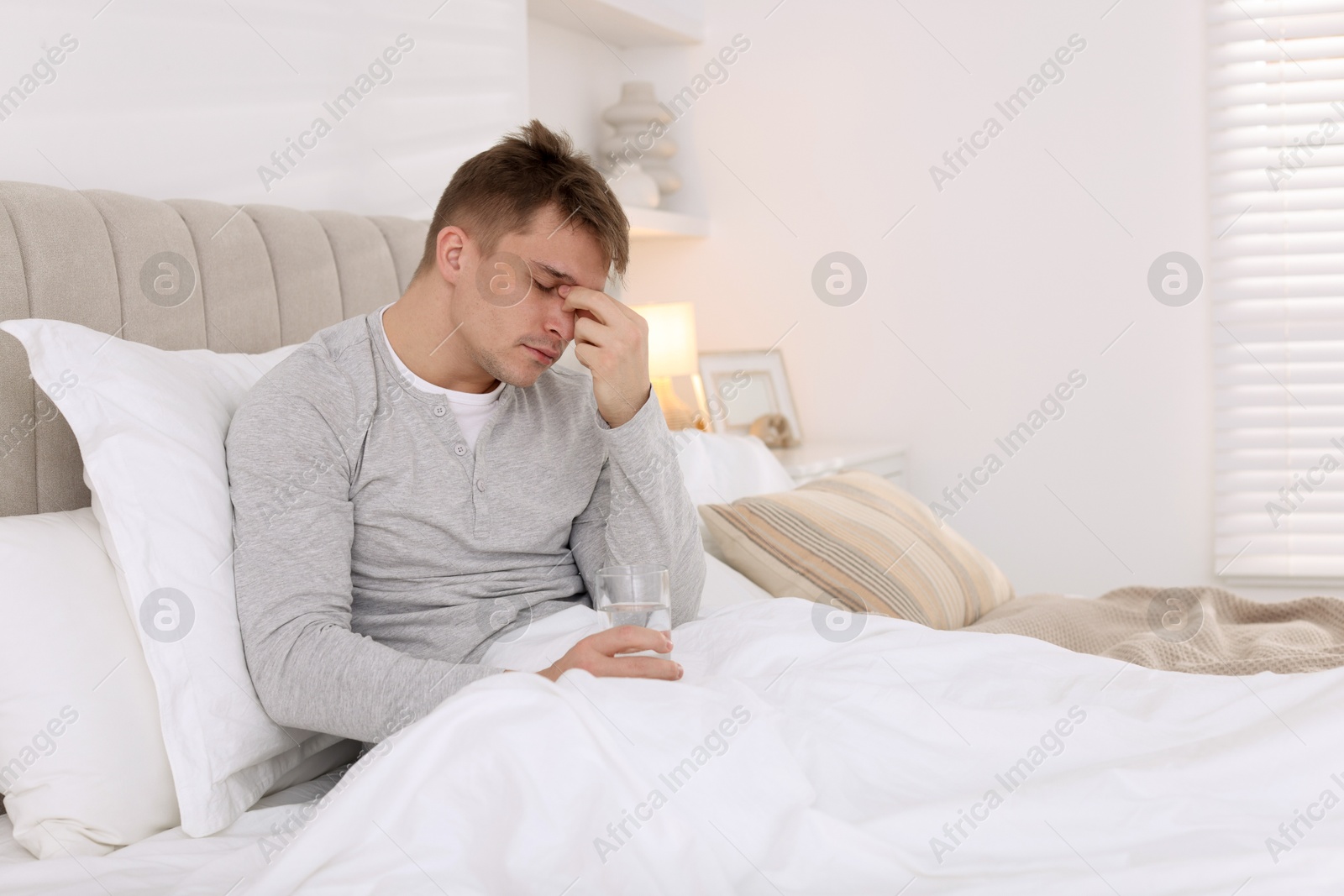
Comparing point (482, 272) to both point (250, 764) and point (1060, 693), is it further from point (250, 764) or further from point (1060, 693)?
point (1060, 693)

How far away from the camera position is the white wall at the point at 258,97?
1477mm

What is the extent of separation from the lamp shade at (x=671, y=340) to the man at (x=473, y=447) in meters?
1.51

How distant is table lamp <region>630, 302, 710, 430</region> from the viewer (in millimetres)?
2977

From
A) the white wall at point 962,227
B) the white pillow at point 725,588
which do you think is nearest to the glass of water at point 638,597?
the white pillow at point 725,588

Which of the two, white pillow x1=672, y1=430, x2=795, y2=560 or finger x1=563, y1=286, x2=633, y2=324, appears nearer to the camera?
finger x1=563, y1=286, x2=633, y2=324

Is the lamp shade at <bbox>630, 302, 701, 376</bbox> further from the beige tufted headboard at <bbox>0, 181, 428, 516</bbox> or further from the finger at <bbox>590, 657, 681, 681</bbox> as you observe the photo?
the finger at <bbox>590, 657, 681, 681</bbox>

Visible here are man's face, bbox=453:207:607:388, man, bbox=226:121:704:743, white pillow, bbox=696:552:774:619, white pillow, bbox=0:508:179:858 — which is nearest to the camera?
white pillow, bbox=0:508:179:858

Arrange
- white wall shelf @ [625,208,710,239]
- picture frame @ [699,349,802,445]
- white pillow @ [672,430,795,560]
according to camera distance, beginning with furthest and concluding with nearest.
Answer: picture frame @ [699,349,802,445], white wall shelf @ [625,208,710,239], white pillow @ [672,430,795,560]

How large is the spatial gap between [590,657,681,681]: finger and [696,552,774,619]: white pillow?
1.80ft

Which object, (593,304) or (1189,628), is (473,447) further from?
Answer: (1189,628)

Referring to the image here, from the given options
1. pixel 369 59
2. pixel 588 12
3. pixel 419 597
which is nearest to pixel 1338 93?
pixel 588 12

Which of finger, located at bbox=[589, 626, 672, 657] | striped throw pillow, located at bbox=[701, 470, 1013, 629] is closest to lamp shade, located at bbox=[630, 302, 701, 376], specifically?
striped throw pillow, located at bbox=[701, 470, 1013, 629]

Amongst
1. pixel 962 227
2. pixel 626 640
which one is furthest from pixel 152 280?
pixel 962 227

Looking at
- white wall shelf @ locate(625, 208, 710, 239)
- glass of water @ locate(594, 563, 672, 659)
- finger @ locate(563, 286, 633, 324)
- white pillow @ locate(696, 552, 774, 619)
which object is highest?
white wall shelf @ locate(625, 208, 710, 239)
